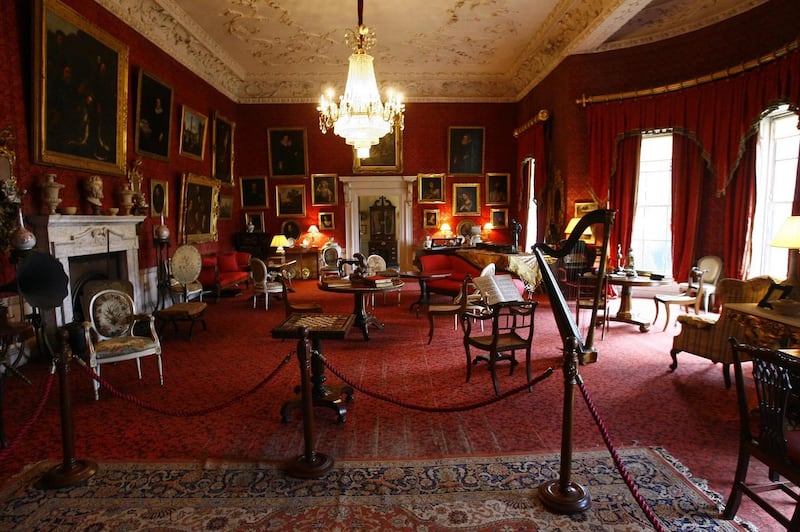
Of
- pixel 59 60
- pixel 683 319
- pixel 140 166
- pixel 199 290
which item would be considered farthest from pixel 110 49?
pixel 683 319

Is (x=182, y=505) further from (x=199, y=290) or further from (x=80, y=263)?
(x=199, y=290)

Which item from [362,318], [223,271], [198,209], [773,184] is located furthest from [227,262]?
[773,184]

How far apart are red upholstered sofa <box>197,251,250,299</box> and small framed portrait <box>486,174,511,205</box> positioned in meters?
6.73

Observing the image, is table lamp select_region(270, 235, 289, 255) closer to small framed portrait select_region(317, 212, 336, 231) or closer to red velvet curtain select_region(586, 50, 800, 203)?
small framed portrait select_region(317, 212, 336, 231)

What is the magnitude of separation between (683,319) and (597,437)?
2244mm

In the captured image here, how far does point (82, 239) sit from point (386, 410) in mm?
4794

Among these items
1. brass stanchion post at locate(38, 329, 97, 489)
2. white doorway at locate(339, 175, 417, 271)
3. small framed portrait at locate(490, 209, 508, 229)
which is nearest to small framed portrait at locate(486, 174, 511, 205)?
small framed portrait at locate(490, 209, 508, 229)

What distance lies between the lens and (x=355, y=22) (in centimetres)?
879

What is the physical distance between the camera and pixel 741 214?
22.0 feet

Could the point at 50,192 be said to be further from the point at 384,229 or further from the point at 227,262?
the point at 384,229

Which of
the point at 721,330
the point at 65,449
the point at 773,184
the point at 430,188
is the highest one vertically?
the point at 430,188

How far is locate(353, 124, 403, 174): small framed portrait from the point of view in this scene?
12.4m

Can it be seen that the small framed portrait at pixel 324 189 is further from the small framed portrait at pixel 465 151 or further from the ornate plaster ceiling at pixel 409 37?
the small framed portrait at pixel 465 151

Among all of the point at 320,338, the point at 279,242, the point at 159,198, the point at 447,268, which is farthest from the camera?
the point at 279,242
